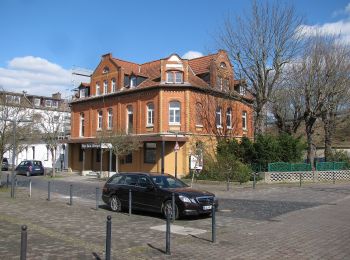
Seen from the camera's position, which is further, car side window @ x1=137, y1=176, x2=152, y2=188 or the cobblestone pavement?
car side window @ x1=137, y1=176, x2=152, y2=188

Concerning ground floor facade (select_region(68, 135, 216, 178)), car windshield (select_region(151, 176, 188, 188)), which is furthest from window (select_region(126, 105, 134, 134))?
car windshield (select_region(151, 176, 188, 188))

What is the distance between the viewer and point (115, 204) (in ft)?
51.7

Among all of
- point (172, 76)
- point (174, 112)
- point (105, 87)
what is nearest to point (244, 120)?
point (174, 112)

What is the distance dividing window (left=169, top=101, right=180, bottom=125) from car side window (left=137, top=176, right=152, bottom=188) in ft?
69.2

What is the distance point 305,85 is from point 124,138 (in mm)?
15993

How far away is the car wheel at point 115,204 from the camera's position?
51.3 feet

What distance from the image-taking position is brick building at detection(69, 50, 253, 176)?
117 feet

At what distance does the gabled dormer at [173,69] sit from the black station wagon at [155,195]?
20567mm

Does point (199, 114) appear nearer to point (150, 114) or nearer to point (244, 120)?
point (150, 114)

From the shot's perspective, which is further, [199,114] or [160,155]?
[199,114]

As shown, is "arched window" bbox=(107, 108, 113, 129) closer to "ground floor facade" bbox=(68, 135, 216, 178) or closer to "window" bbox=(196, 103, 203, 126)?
"ground floor facade" bbox=(68, 135, 216, 178)

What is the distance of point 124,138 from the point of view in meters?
33.6

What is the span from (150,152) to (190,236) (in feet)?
86.6

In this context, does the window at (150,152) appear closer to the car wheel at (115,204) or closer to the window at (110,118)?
the window at (110,118)
